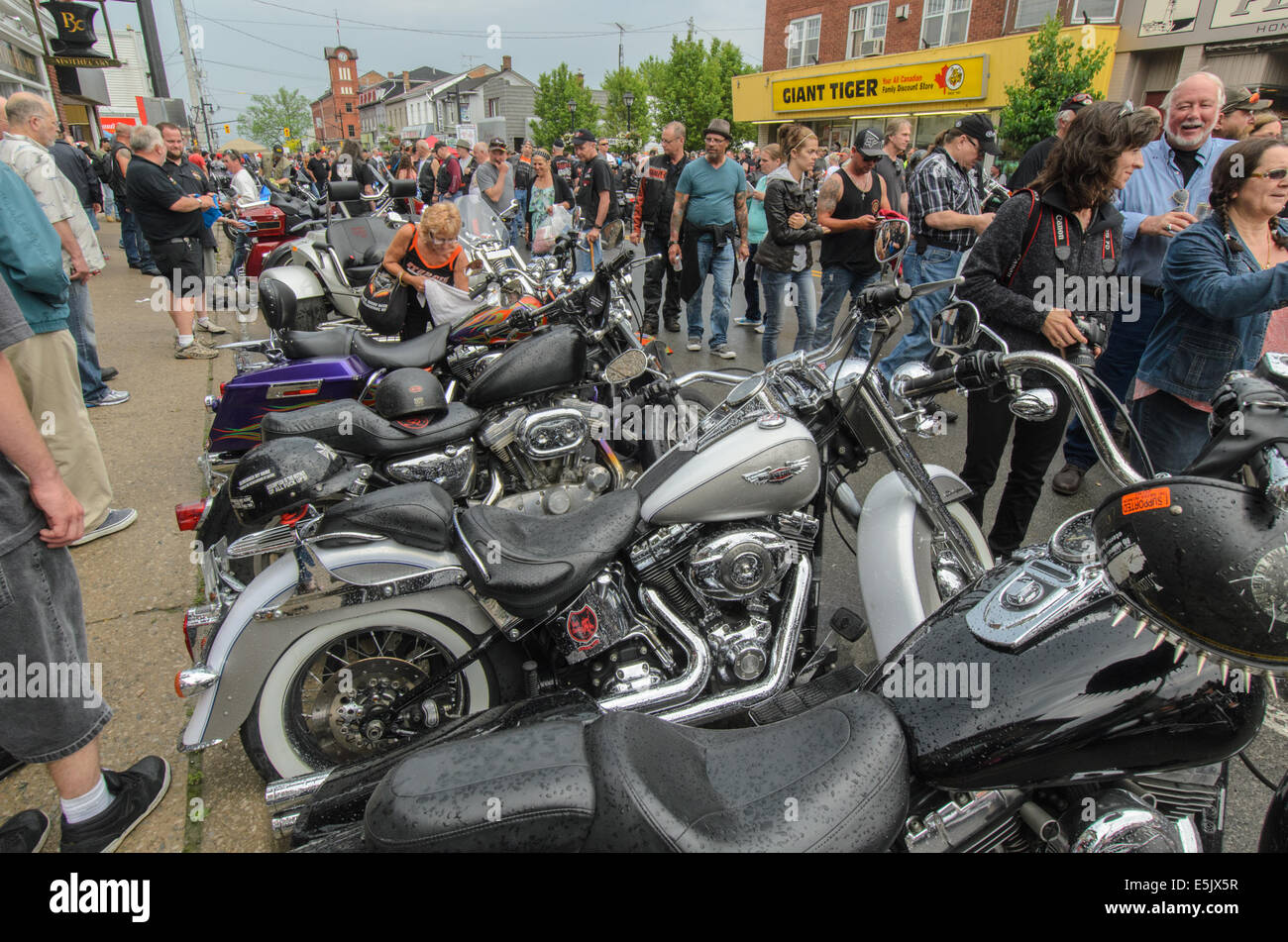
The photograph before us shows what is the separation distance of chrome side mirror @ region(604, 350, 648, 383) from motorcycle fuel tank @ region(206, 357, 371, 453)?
4.23 feet

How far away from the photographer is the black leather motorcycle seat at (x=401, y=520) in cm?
195

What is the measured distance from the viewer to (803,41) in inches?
1107

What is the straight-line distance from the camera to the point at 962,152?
490 cm

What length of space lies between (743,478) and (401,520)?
955 millimetres

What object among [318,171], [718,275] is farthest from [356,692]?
[318,171]

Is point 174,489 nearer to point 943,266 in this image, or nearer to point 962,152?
point 943,266

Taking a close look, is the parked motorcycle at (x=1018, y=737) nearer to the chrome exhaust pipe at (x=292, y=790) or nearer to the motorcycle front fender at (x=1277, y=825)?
the motorcycle front fender at (x=1277, y=825)

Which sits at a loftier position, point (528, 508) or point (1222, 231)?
point (1222, 231)

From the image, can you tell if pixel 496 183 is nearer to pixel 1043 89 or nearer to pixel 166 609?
pixel 166 609

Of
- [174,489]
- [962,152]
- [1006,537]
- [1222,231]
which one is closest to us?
[1222,231]

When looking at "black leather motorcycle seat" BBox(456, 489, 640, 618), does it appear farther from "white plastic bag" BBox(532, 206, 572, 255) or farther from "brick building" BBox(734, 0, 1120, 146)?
"brick building" BBox(734, 0, 1120, 146)

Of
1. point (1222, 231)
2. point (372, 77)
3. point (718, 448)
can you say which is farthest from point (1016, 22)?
point (372, 77)

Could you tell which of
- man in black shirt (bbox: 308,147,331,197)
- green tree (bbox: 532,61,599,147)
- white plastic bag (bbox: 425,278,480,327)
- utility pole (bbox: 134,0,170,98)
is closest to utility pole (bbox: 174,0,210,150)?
utility pole (bbox: 134,0,170,98)
